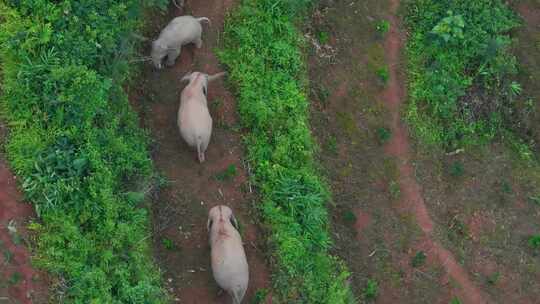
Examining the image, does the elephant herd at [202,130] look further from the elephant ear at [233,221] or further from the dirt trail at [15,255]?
the dirt trail at [15,255]

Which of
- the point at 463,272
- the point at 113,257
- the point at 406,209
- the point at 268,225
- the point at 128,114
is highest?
the point at 128,114

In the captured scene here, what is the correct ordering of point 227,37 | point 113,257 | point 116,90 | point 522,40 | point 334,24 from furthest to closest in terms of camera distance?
point 522,40, point 334,24, point 227,37, point 116,90, point 113,257

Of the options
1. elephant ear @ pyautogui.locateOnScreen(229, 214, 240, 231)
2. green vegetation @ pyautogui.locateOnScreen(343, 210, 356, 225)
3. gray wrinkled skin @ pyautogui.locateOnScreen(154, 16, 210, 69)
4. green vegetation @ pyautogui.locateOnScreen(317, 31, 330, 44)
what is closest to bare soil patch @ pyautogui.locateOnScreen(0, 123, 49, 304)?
elephant ear @ pyautogui.locateOnScreen(229, 214, 240, 231)

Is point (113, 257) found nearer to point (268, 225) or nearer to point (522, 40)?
point (268, 225)

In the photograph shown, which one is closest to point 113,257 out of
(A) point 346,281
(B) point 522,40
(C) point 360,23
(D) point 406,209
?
(A) point 346,281

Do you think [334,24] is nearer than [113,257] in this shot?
No

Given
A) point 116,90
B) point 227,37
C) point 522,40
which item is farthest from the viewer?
point 522,40

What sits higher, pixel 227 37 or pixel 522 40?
pixel 227 37
